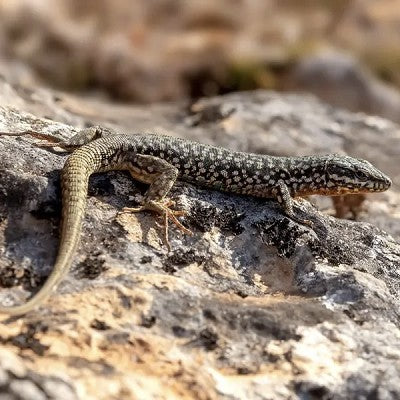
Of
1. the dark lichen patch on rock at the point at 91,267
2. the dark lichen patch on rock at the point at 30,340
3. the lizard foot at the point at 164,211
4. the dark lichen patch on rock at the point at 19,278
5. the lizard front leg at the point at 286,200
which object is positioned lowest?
the dark lichen patch on rock at the point at 30,340

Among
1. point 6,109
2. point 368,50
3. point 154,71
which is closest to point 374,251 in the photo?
point 6,109

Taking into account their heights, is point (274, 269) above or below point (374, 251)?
below

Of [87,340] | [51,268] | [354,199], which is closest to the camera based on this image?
[87,340]

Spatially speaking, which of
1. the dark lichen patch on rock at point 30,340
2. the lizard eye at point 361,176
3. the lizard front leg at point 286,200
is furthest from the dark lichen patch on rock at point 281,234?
the dark lichen patch on rock at point 30,340

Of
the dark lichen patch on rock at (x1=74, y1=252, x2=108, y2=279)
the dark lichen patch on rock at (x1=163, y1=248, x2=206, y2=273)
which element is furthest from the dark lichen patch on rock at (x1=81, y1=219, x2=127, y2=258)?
the dark lichen patch on rock at (x1=163, y1=248, x2=206, y2=273)

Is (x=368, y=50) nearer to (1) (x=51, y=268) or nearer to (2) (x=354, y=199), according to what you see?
(2) (x=354, y=199)

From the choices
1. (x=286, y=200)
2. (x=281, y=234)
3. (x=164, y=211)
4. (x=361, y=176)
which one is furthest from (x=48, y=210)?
(x=361, y=176)

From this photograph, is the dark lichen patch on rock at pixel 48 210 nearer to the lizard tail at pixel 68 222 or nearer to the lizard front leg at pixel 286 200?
the lizard tail at pixel 68 222
